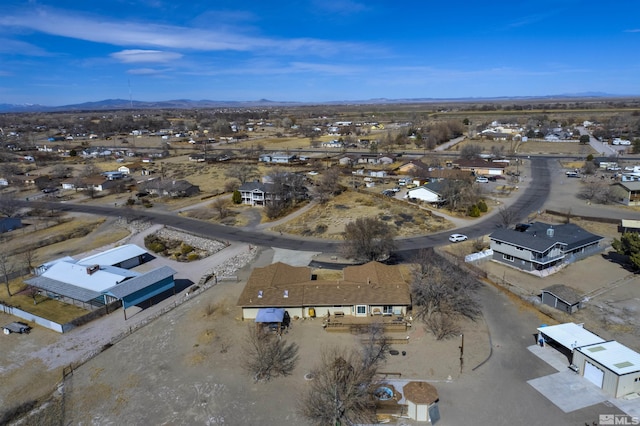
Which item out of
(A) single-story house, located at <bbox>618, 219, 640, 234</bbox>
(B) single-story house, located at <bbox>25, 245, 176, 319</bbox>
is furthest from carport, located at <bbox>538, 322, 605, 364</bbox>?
(B) single-story house, located at <bbox>25, 245, 176, 319</bbox>

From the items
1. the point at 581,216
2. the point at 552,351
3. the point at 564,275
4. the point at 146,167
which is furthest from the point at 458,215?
the point at 146,167

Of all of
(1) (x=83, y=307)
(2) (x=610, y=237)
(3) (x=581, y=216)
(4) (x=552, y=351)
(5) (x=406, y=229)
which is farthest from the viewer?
(3) (x=581, y=216)

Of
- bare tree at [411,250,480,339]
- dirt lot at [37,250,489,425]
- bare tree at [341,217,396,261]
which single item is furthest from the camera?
bare tree at [341,217,396,261]

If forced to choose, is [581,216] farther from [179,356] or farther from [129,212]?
[129,212]

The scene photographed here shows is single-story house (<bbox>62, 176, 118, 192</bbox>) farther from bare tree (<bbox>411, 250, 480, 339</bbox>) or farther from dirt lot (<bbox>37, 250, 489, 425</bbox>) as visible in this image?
bare tree (<bbox>411, 250, 480, 339</bbox>)

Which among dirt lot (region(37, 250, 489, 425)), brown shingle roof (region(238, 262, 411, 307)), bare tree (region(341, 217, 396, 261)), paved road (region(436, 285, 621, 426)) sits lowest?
dirt lot (region(37, 250, 489, 425))

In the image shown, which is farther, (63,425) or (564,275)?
(564,275)

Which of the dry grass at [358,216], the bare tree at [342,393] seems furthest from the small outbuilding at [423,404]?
the dry grass at [358,216]

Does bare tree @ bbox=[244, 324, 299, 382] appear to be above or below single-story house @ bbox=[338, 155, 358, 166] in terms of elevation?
below
